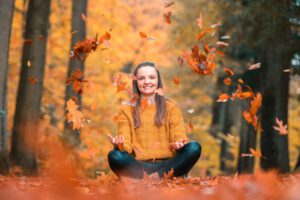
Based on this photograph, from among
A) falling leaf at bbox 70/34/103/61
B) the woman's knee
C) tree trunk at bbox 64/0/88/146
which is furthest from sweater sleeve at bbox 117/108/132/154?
tree trunk at bbox 64/0/88/146

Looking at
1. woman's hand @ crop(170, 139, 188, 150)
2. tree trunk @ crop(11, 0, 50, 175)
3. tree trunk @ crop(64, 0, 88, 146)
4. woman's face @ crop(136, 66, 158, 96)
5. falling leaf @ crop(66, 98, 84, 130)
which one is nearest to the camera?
woman's hand @ crop(170, 139, 188, 150)

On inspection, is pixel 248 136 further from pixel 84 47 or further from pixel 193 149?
pixel 193 149

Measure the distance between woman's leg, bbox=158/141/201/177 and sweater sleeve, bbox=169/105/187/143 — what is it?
161 millimetres

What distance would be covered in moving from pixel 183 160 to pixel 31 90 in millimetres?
5885

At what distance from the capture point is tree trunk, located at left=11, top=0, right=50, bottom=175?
10891mm

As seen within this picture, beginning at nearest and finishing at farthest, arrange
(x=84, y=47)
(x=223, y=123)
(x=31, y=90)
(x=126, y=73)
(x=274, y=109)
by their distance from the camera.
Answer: (x=84, y=47) < (x=31, y=90) < (x=126, y=73) < (x=274, y=109) < (x=223, y=123)

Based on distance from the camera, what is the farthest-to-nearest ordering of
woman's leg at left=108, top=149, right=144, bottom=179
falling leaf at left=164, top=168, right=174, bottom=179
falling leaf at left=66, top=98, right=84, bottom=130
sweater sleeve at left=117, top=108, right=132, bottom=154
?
falling leaf at left=66, top=98, right=84, bottom=130
sweater sleeve at left=117, top=108, right=132, bottom=154
woman's leg at left=108, top=149, right=144, bottom=179
falling leaf at left=164, top=168, right=174, bottom=179

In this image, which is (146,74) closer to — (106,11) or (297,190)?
(297,190)

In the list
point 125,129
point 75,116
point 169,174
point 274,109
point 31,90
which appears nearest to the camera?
point 169,174

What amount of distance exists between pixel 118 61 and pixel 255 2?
9560 mm

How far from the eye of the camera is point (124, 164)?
18.2ft

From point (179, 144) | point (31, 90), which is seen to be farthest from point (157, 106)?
point (31, 90)

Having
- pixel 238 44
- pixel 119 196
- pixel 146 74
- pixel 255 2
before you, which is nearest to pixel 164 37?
pixel 238 44

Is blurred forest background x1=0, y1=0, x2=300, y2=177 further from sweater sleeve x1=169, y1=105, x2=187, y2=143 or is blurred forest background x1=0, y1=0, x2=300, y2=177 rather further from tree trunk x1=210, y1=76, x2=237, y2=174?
sweater sleeve x1=169, y1=105, x2=187, y2=143
